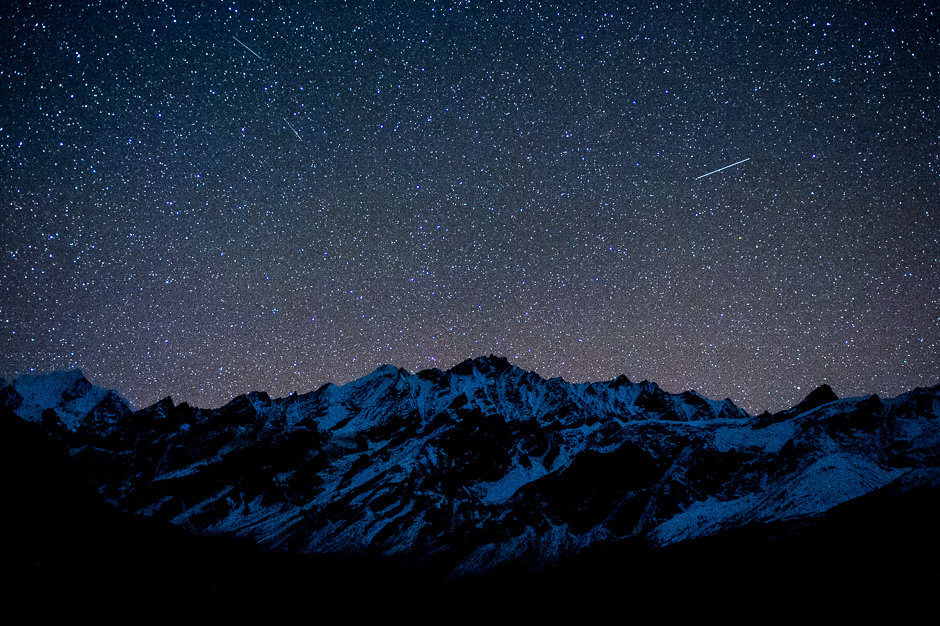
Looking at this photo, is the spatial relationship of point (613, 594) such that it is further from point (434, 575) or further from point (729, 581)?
point (434, 575)

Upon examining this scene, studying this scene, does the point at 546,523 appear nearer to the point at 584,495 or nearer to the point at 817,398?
the point at 584,495

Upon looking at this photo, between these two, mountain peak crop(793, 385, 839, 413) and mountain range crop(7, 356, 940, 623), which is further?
mountain peak crop(793, 385, 839, 413)

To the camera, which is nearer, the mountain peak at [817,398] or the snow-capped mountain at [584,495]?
the snow-capped mountain at [584,495]

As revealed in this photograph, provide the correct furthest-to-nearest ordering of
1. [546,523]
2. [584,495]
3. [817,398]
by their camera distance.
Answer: [817,398] < [584,495] < [546,523]

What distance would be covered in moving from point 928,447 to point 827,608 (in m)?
113

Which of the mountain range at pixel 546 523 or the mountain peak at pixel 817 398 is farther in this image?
the mountain peak at pixel 817 398

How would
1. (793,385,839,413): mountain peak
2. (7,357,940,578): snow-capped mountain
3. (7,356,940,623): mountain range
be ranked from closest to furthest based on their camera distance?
(7,356,940,623): mountain range
(7,357,940,578): snow-capped mountain
(793,385,839,413): mountain peak

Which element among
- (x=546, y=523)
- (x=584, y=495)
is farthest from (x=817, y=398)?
(x=546, y=523)

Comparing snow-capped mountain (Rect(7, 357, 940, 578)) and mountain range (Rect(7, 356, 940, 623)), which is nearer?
mountain range (Rect(7, 356, 940, 623))

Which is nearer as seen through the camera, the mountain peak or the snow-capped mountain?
the snow-capped mountain

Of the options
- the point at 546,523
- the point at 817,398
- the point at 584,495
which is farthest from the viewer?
the point at 817,398

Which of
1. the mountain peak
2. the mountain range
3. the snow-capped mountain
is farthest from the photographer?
the mountain peak

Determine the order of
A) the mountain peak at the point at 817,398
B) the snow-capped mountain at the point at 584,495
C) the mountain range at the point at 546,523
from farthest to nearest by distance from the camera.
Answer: the mountain peak at the point at 817,398 → the snow-capped mountain at the point at 584,495 → the mountain range at the point at 546,523

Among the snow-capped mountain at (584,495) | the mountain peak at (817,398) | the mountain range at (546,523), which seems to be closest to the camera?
the mountain range at (546,523)
